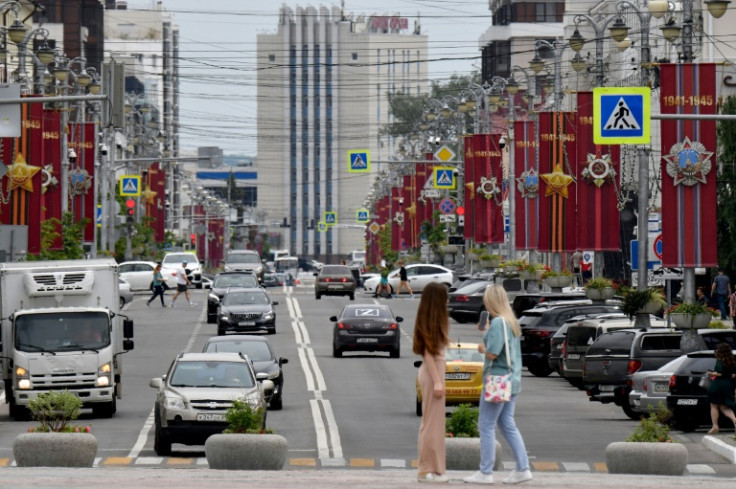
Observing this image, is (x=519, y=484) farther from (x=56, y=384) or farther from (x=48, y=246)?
(x=48, y=246)

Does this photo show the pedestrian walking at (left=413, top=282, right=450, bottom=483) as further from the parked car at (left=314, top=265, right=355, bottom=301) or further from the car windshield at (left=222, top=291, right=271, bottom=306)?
the parked car at (left=314, top=265, right=355, bottom=301)

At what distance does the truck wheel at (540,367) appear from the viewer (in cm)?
4419

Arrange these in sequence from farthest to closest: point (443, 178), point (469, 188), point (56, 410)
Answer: point (443, 178) < point (469, 188) < point (56, 410)

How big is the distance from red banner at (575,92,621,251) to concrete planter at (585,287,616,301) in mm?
1339

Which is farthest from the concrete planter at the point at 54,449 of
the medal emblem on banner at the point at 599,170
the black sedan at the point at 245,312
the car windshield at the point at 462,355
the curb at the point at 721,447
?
the black sedan at the point at 245,312

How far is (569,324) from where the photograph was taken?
39562 millimetres

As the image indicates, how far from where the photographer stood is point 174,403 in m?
26.1

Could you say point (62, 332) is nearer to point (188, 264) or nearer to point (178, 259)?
point (178, 259)

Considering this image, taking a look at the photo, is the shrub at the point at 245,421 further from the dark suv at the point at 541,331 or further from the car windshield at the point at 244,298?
the car windshield at the point at 244,298

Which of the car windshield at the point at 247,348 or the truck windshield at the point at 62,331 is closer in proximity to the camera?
the truck windshield at the point at 62,331

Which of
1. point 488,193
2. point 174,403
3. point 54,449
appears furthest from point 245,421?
point 488,193

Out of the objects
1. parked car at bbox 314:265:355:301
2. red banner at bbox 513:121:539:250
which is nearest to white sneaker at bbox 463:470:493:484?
red banner at bbox 513:121:539:250

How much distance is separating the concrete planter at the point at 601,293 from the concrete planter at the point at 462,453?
31.6 meters

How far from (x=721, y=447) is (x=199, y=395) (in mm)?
7507
